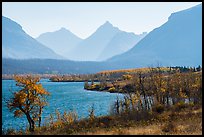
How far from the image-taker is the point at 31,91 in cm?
4291

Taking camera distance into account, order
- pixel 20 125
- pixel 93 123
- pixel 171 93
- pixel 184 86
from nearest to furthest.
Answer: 1. pixel 93 123
2. pixel 20 125
3. pixel 171 93
4. pixel 184 86

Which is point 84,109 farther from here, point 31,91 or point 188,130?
point 188,130

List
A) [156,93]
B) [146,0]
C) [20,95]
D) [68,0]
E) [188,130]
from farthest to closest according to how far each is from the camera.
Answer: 1. [156,93]
2. [20,95]
3. [188,130]
4. [146,0]
5. [68,0]

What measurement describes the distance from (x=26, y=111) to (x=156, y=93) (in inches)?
1117

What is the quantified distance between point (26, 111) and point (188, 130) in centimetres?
2331

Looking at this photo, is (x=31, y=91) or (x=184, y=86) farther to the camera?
(x=184, y=86)

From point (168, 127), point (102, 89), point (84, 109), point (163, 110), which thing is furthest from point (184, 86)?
point (102, 89)

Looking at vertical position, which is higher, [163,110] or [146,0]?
[146,0]

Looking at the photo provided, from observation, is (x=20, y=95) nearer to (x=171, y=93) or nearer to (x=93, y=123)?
(x=93, y=123)

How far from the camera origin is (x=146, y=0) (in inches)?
594

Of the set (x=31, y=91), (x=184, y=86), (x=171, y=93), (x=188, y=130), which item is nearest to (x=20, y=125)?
(x=31, y=91)

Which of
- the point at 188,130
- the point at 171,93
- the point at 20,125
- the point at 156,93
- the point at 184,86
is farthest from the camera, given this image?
the point at 184,86

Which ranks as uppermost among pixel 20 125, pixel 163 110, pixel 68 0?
pixel 68 0

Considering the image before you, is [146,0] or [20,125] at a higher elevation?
[146,0]
